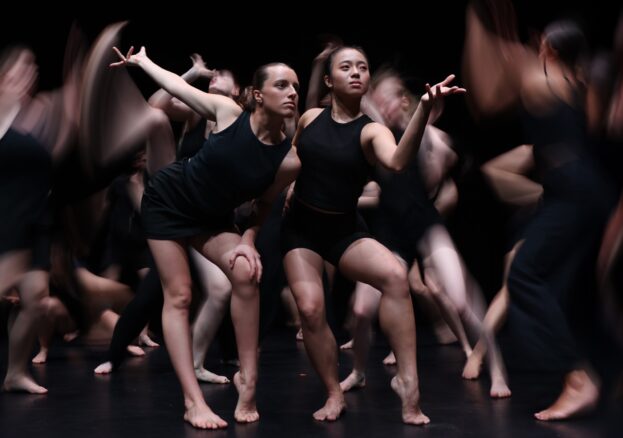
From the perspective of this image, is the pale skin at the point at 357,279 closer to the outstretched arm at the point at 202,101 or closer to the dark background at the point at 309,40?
the outstretched arm at the point at 202,101

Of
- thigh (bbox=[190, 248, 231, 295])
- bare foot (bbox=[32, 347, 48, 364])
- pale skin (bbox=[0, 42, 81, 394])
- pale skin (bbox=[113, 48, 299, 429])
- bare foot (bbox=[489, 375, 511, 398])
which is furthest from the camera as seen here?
bare foot (bbox=[32, 347, 48, 364])

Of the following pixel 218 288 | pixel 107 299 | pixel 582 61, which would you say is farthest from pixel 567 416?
pixel 107 299

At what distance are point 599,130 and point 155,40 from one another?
12.7 feet

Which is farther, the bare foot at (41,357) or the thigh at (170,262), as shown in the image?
the bare foot at (41,357)

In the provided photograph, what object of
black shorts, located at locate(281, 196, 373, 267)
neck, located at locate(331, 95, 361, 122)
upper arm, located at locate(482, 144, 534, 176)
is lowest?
black shorts, located at locate(281, 196, 373, 267)

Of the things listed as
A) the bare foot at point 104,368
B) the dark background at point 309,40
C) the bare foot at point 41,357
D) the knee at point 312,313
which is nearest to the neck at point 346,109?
the knee at point 312,313

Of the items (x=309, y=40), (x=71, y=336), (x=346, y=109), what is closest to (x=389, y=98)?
(x=346, y=109)

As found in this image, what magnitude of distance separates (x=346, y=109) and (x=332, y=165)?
9.1 inches

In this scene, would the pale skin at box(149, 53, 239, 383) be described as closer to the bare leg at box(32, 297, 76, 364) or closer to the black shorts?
the bare leg at box(32, 297, 76, 364)

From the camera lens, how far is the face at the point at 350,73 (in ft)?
11.3

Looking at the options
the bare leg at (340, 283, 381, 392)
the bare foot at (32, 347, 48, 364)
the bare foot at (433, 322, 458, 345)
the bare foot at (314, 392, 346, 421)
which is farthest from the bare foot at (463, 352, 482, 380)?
the bare foot at (32, 347, 48, 364)

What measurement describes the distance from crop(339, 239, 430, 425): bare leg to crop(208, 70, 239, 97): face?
144 centimetres

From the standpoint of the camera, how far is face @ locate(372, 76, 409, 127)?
4.38m

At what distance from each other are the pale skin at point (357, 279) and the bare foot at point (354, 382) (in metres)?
0.54
